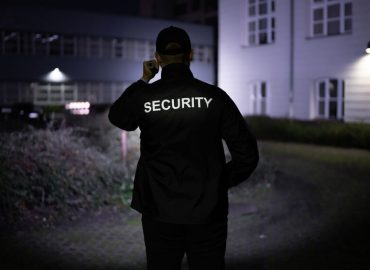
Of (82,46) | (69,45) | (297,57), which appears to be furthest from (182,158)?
(82,46)

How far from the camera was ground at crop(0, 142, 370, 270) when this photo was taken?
5504mm

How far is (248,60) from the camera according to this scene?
24312 mm

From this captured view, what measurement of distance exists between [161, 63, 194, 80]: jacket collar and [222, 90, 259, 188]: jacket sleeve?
0.26m

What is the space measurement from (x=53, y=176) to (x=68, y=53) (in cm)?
3665

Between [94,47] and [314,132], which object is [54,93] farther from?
[314,132]

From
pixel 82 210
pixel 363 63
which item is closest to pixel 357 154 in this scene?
pixel 363 63

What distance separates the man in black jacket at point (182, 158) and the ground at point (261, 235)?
7.97 ft

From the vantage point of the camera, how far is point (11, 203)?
696 cm

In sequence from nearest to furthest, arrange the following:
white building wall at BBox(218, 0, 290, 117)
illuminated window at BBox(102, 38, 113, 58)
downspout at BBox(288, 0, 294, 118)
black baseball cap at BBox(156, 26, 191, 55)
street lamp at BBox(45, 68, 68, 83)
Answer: black baseball cap at BBox(156, 26, 191, 55) → downspout at BBox(288, 0, 294, 118) → white building wall at BBox(218, 0, 290, 117) → street lamp at BBox(45, 68, 68, 83) → illuminated window at BBox(102, 38, 113, 58)

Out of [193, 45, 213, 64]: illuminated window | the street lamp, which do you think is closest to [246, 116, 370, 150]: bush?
the street lamp

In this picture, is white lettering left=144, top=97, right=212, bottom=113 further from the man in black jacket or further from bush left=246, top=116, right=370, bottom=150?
bush left=246, top=116, right=370, bottom=150

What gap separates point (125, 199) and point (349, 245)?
3.38m

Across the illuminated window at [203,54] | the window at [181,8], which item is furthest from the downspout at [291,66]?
the window at [181,8]

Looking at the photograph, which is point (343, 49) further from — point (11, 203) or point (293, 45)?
point (11, 203)
